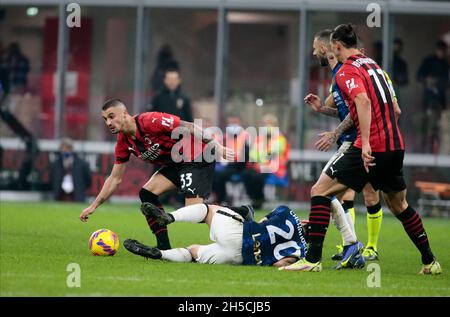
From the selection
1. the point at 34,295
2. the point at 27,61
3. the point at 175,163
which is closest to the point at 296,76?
the point at 27,61

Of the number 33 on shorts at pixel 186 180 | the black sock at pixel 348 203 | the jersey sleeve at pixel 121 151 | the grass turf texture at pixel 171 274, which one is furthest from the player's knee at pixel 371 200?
the jersey sleeve at pixel 121 151

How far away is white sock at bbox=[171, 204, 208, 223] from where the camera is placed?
9683 millimetres

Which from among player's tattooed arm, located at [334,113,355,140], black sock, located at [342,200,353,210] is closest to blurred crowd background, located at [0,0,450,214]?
black sock, located at [342,200,353,210]

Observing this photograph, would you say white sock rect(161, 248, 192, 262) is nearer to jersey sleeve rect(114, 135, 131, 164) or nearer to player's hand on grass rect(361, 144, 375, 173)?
jersey sleeve rect(114, 135, 131, 164)

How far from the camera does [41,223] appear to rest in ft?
50.2

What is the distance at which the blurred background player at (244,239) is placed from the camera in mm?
9641

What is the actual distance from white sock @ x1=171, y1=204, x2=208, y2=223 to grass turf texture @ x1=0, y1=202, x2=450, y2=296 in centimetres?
43

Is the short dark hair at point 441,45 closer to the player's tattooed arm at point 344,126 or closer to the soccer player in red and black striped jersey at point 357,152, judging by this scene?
the player's tattooed arm at point 344,126

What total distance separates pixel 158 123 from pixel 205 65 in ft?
41.6

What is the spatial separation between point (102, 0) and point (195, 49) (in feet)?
7.72

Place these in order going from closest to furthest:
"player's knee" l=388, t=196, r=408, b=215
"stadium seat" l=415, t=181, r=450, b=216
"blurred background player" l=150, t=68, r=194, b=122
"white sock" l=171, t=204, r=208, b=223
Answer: "player's knee" l=388, t=196, r=408, b=215
"white sock" l=171, t=204, r=208, b=223
"stadium seat" l=415, t=181, r=450, b=216
"blurred background player" l=150, t=68, r=194, b=122

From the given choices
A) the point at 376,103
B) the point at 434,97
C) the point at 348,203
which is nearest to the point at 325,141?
the point at 376,103

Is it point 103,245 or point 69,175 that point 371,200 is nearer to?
point 103,245

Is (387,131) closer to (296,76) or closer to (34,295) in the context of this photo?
(34,295)
